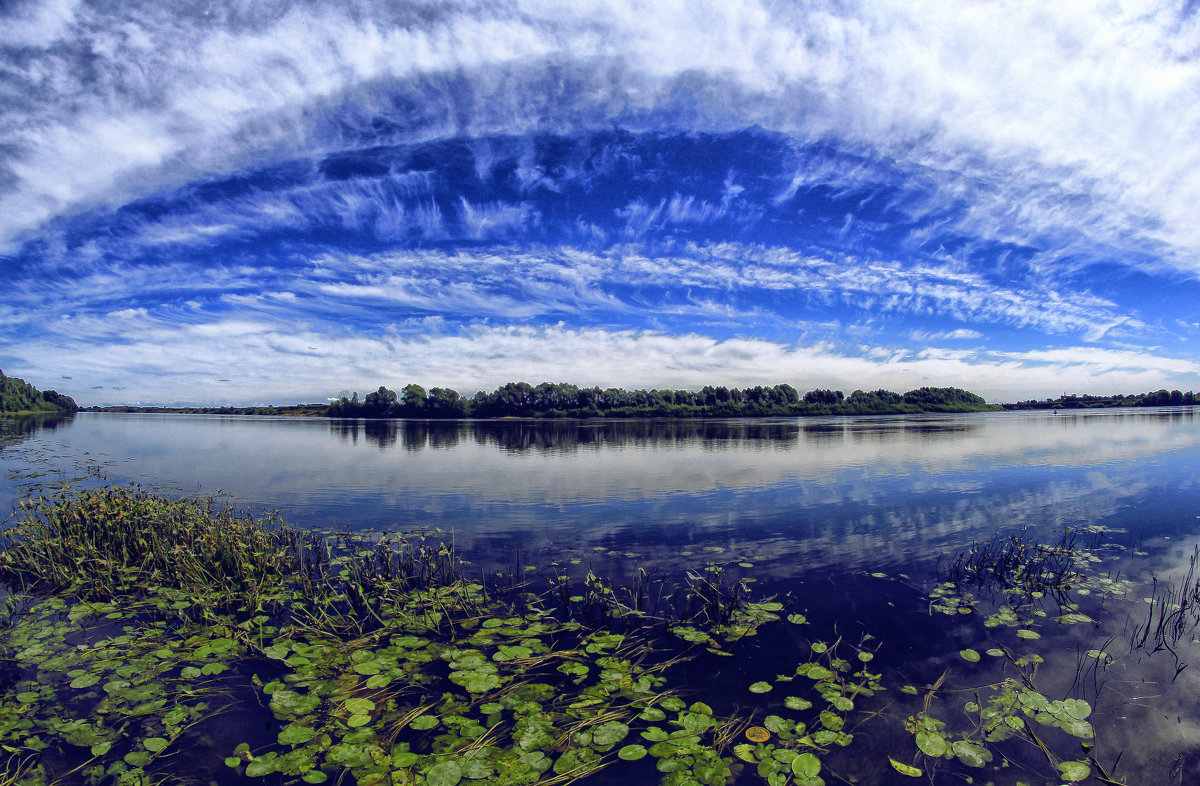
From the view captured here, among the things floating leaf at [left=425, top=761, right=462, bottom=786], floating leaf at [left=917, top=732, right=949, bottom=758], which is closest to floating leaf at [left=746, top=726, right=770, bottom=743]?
floating leaf at [left=917, top=732, right=949, bottom=758]

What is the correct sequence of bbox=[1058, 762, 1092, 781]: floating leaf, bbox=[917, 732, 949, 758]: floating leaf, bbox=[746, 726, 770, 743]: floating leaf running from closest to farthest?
bbox=[1058, 762, 1092, 781]: floating leaf → bbox=[917, 732, 949, 758]: floating leaf → bbox=[746, 726, 770, 743]: floating leaf

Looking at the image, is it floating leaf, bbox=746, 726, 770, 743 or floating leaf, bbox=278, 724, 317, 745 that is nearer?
floating leaf, bbox=278, 724, 317, 745

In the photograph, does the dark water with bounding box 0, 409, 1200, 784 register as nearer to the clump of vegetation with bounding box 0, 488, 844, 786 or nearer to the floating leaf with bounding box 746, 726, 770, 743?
the floating leaf with bounding box 746, 726, 770, 743

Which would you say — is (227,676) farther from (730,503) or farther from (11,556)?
(730,503)

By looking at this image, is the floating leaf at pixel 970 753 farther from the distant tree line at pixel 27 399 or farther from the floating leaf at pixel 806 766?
the distant tree line at pixel 27 399

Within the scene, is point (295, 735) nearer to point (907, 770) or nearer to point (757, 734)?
point (757, 734)

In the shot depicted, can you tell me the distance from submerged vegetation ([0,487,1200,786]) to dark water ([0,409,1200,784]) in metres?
0.37

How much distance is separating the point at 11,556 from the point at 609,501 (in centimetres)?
1520

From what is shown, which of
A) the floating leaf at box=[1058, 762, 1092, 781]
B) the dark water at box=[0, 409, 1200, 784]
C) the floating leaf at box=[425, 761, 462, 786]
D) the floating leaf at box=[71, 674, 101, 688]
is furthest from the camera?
the dark water at box=[0, 409, 1200, 784]

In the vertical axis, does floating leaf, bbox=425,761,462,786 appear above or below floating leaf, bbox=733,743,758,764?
above

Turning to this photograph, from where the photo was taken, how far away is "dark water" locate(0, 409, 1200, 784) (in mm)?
7172

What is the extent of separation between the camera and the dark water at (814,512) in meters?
7.17

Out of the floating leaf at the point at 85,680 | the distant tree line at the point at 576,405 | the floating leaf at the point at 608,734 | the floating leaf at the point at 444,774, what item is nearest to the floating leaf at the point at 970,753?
the floating leaf at the point at 608,734

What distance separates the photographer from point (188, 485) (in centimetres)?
2270
